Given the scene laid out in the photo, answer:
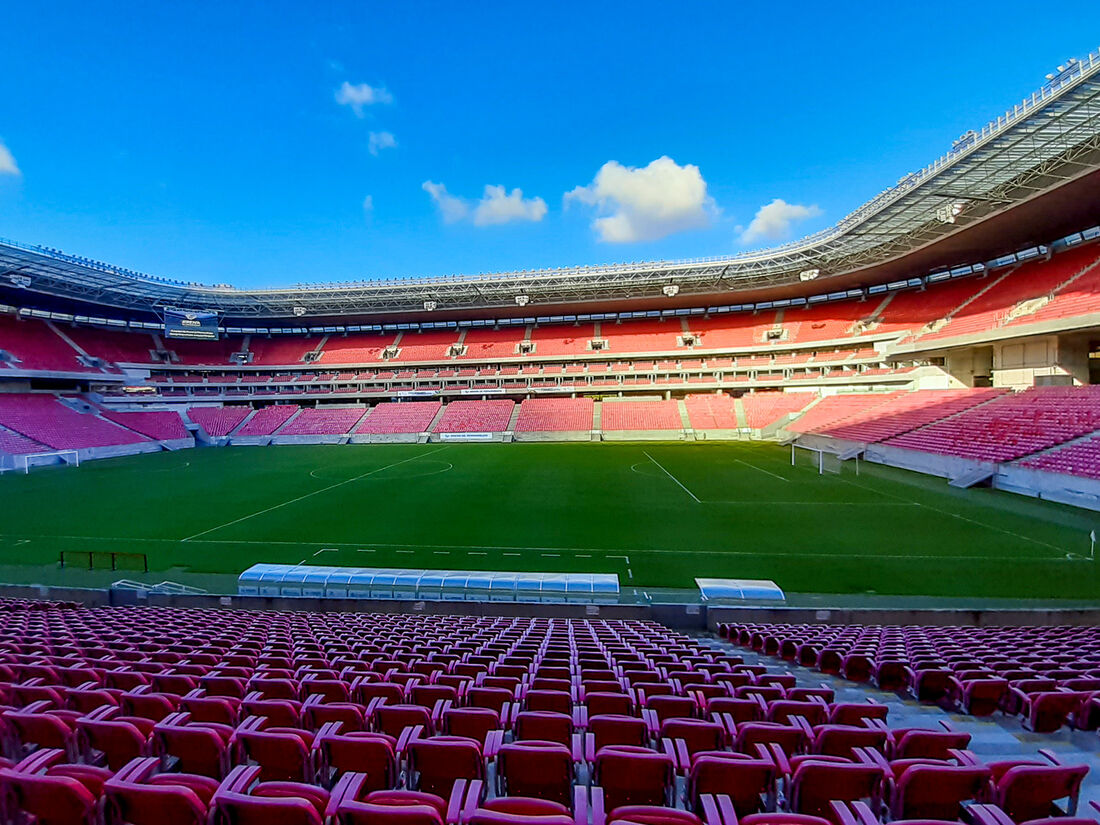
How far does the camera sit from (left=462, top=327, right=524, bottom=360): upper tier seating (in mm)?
59250

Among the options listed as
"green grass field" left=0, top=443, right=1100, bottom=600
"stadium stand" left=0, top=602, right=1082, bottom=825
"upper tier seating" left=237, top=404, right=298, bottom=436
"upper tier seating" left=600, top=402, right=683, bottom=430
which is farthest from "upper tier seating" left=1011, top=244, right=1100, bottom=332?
"upper tier seating" left=237, top=404, right=298, bottom=436

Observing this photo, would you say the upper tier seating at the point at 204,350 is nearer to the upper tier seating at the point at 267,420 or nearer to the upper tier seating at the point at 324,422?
the upper tier seating at the point at 267,420

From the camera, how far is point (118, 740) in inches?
119

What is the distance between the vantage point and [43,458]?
114 feet

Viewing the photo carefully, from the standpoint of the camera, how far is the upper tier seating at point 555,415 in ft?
162

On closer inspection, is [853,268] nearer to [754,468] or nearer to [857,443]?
[857,443]

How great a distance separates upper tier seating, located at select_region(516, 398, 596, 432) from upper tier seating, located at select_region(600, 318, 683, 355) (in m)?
8.22

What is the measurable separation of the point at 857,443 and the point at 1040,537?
17500mm

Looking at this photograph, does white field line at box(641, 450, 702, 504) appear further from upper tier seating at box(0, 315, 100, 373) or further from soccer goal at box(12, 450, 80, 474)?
upper tier seating at box(0, 315, 100, 373)

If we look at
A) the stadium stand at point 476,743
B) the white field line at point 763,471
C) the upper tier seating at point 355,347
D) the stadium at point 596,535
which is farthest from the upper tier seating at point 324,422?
the stadium stand at point 476,743

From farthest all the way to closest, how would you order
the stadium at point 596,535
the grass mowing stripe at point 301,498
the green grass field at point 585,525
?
the grass mowing stripe at point 301,498, the green grass field at point 585,525, the stadium at point 596,535

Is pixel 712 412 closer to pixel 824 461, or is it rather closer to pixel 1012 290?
pixel 824 461

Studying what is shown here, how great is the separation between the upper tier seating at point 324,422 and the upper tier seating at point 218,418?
600cm

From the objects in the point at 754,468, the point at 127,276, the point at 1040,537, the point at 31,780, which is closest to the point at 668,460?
the point at 754,468
